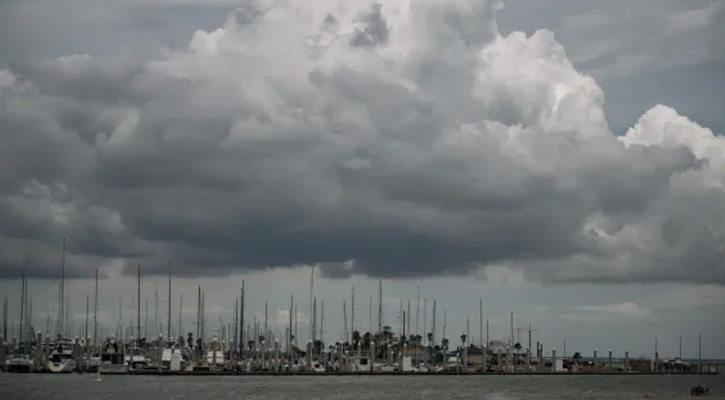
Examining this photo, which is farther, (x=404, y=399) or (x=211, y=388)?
(x=211, y=388)

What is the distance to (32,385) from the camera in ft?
627

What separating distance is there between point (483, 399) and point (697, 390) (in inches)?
1201

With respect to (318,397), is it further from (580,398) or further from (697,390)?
(697,390)

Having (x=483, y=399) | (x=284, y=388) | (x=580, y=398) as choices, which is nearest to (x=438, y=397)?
(x=483, y=399)

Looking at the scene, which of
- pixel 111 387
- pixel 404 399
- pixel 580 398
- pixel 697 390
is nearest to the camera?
pixel 697 390

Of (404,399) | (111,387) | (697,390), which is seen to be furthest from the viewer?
(111,387)

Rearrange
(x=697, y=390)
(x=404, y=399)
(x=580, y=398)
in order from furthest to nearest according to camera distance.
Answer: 1. (x=580, y=398)
2. (x=404, y=399)
3. (x=697, y=390)

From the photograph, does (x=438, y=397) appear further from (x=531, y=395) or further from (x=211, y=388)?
(x=211, y=388)

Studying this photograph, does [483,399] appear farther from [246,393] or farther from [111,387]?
[111,387]

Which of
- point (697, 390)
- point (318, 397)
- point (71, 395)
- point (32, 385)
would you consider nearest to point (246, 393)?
point (318, 397)

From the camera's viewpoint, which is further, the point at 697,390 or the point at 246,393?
the point at 246,393

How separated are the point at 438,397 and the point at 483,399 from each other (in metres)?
8.34

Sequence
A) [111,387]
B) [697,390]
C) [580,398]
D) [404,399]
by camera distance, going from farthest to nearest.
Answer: [111,387] → [580,398] → [404,399] → [697,390]

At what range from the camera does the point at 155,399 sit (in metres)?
154
